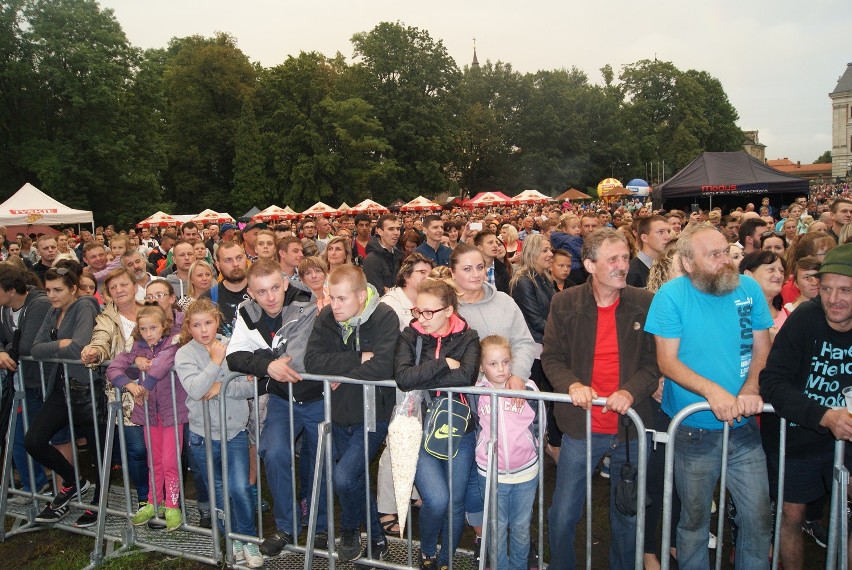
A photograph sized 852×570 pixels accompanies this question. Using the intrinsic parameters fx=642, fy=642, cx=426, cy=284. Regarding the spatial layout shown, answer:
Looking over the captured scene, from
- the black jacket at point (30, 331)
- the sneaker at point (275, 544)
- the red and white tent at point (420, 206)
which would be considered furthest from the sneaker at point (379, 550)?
the red and white tent at point (420, 206)

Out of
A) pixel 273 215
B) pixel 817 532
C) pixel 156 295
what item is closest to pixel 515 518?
pixel 817 532

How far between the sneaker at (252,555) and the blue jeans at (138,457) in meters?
1.15

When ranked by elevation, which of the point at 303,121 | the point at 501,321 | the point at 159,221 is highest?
the point at 303,121

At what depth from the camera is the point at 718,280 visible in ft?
11.1

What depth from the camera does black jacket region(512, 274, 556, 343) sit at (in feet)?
19.2

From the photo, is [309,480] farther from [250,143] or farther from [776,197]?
[250,143]

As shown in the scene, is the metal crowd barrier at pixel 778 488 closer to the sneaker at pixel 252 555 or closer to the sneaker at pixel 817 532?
the sneaker at pixel 817 532

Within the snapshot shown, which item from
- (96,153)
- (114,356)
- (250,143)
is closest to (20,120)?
(96,153)

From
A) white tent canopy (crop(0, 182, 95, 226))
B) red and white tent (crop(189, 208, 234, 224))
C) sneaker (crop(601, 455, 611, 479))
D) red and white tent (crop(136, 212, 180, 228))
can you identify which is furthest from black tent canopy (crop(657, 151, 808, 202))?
red and white tent (crop(136, 212, 180, 228))

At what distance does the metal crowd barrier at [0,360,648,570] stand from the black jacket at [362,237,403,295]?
3423 mm

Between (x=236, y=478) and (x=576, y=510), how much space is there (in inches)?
88.0

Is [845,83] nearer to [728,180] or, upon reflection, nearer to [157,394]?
[728,180]

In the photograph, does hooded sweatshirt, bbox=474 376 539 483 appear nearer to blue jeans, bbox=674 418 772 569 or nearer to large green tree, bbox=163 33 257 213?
blue jeans, bbox=674 418 772 569

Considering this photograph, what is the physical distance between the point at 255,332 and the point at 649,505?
2.66m
